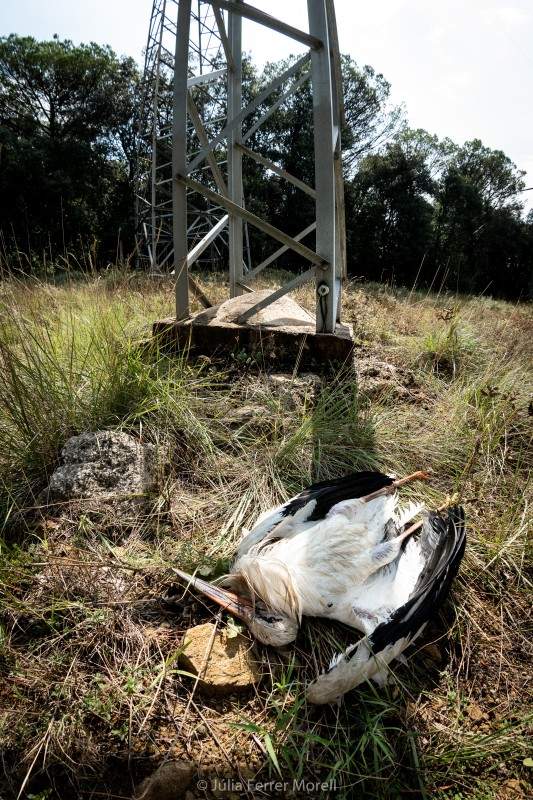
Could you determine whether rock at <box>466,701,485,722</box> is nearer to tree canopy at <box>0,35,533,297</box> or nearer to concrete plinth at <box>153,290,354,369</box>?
concrete plinth at <box>153,290,354,369</box>

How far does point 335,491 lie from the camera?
6.25ft

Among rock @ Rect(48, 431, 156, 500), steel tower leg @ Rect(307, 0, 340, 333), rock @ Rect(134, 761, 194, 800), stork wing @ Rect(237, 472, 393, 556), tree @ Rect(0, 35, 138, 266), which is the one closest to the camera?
rock @ Rect(134, 761, 194, 800)

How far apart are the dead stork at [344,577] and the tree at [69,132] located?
51.8 ft

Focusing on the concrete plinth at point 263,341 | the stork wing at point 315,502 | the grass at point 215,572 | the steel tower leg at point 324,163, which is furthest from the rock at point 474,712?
the steel tower leg at point 324,163

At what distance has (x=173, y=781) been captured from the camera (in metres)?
1.24

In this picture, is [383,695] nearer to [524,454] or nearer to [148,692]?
[148,692]

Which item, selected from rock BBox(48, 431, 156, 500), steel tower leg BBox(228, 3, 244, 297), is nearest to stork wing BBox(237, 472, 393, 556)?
rock BBox(48, 431, 156, 500)

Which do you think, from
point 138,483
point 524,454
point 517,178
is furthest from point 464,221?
point 138,483

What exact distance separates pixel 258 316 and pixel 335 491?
2050mm

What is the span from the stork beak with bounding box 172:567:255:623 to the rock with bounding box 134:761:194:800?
461mm

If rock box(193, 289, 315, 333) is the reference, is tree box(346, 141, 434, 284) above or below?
above

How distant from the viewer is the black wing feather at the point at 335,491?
6.02 ft

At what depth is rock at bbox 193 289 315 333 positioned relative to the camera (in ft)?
11.1

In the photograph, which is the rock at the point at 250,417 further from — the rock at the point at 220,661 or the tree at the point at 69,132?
the tree at the point at 69,132
